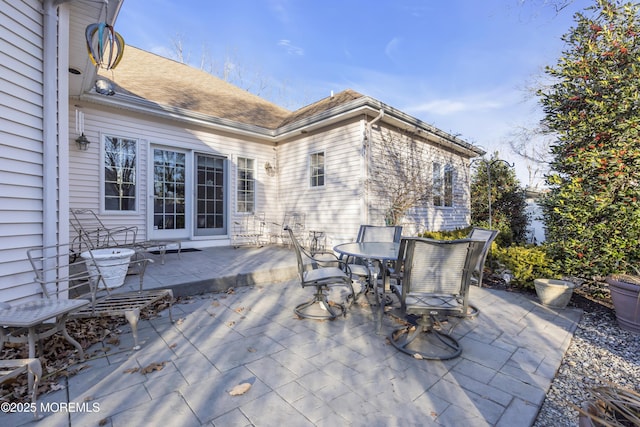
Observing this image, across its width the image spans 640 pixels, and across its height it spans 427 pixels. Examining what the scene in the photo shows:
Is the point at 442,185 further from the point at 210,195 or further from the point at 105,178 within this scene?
the point at 105,178

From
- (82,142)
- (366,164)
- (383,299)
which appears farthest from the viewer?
(366,164)

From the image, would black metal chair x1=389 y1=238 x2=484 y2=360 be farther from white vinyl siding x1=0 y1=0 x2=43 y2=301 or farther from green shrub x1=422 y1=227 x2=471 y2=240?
green shrub x1=422 y1=227 x2=471 y2=240

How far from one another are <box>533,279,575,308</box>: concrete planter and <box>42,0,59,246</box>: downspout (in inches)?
213

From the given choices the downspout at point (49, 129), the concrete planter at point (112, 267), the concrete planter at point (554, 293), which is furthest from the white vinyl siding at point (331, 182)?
the downspout at point (49, 129)

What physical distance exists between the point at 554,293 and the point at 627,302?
2.13 feet

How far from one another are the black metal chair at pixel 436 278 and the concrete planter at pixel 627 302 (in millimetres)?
2052

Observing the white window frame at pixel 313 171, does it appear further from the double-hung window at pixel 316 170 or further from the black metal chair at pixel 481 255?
the black metal chair at pixel 481 255

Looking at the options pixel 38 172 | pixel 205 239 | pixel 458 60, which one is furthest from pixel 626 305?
pixel 458 60

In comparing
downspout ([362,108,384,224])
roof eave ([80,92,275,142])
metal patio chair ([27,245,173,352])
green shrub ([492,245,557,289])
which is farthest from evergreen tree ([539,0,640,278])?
roof eave ([80,92,275,142])

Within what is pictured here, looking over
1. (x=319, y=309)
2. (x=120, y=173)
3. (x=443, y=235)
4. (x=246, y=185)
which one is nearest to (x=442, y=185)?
(x=443, y=235)

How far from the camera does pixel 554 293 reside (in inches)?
141

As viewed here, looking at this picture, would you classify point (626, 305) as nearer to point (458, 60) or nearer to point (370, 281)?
point (370, 281)

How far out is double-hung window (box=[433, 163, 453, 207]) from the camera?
8.50 m

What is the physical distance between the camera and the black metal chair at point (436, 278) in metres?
2.20
